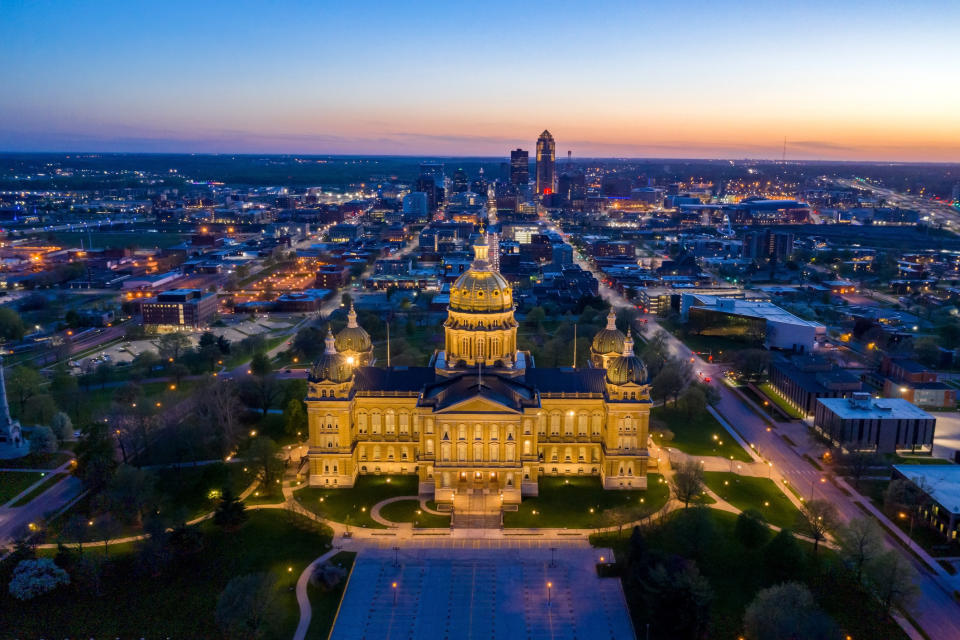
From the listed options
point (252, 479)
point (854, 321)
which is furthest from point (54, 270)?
point (854, 321)

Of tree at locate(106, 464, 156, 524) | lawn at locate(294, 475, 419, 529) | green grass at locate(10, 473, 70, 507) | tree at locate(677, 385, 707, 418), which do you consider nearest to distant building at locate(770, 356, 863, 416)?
tree at locate(677, 385, 707, 418)

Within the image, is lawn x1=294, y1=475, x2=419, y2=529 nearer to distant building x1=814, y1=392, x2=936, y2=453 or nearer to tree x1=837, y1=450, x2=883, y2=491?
tree x1=837, y1=450, x2=883, y2=491

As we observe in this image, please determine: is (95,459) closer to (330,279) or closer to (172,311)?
(172,311)

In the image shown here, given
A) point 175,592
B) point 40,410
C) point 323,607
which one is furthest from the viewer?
point 40,410

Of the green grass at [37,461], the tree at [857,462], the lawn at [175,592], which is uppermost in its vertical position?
the tree at [857,462]

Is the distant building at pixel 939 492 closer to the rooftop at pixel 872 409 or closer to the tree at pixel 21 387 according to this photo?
the rooftop at pixel 872 409

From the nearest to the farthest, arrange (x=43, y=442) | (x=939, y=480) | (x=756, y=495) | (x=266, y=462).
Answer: (x=939, y=480), (x=266, y=462), (x=756, y=495), (x=43, y=442)

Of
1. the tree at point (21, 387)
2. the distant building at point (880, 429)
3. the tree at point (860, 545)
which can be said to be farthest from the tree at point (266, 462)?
the distant building at point (880, 429)

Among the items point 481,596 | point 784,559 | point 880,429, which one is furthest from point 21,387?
point 880,429
